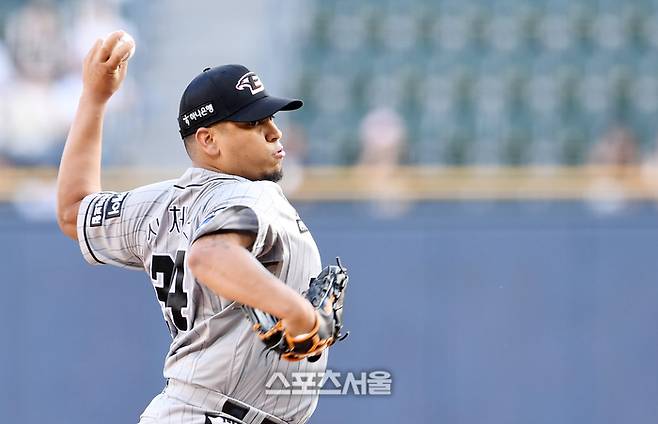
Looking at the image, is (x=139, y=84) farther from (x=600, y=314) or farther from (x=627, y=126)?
(x=600, y=314)

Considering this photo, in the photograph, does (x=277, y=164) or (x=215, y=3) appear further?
(x=215, y=3)

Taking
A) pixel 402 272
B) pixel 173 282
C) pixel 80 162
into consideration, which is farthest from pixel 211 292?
pixel 402 272

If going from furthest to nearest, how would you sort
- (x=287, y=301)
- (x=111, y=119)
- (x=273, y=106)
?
(x=111, y=119) < (x=273, y=106) < (x=287, y=301)

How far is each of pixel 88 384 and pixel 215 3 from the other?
4.97 metres

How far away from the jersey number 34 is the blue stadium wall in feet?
9.43

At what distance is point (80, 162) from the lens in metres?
3.62

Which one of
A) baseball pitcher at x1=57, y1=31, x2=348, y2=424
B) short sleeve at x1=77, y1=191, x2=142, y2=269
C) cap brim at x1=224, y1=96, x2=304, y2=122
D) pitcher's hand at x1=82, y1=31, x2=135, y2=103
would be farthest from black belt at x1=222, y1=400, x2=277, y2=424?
pitcher's hand at x1=82, y1=31, x2=135, y2=103

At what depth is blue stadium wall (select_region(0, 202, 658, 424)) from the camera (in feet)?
19.8

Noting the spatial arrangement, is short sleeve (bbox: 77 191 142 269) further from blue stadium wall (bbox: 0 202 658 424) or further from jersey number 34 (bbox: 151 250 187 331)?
blue stadium wall (bbox: 0 202 658 424)

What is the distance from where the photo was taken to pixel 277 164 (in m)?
3.22

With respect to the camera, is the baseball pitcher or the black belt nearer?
the baseball pitcher

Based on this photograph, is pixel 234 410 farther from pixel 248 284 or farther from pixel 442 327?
pixel 442 327

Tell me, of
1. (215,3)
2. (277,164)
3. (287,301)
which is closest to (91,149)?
(277,164)

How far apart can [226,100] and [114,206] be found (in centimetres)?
53
